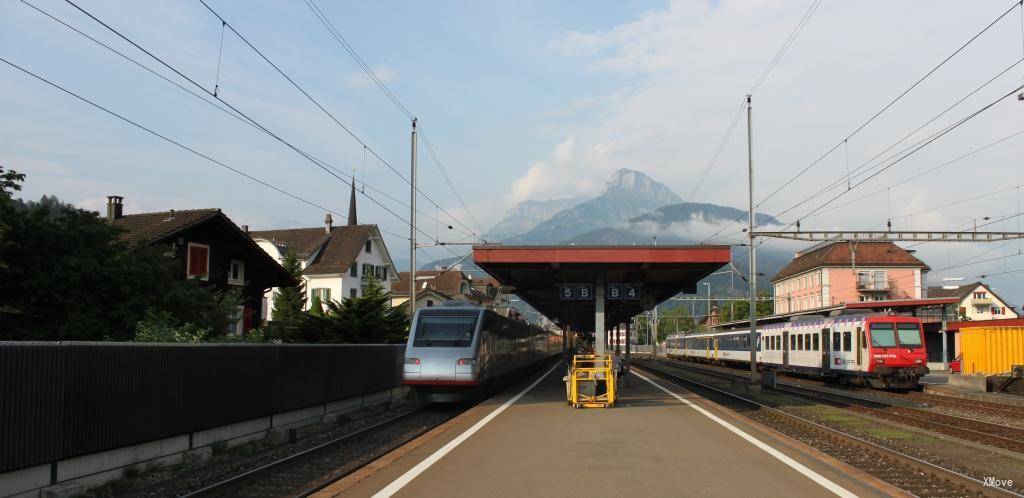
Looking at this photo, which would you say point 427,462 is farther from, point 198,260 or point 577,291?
point 198,260

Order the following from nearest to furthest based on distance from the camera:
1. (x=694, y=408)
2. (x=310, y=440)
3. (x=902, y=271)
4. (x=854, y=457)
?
(x=854, y=457)
(x=310, y=440)
(x=694, y=408)
(x=902, y=271)

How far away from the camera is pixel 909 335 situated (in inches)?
1089

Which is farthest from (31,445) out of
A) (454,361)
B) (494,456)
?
(454,361)

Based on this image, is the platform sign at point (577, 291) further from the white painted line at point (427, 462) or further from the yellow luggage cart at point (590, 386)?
the white painted line at point (427, 462)

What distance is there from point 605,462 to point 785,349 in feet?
99.9

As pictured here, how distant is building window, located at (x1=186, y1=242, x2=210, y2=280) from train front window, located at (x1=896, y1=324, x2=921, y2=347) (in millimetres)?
24485

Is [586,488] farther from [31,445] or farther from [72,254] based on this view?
[72,254]

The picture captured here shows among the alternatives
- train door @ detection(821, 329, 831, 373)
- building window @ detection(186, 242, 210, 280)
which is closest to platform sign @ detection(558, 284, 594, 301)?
train door @ detection(821, 329, 831, 373)

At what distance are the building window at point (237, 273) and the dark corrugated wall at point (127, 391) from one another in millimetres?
18303

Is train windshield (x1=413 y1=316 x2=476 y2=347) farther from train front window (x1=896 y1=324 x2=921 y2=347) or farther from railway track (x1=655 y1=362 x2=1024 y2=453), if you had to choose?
train front window (x1=896 y1=324 x2=921 y2=347)

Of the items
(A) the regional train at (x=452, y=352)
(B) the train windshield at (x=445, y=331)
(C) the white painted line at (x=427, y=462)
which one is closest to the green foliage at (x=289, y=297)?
(A) the regional train at (x=452, y=352)

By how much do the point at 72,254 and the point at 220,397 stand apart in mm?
7007

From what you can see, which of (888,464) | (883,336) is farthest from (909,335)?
(888,464)

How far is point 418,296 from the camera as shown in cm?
6575
